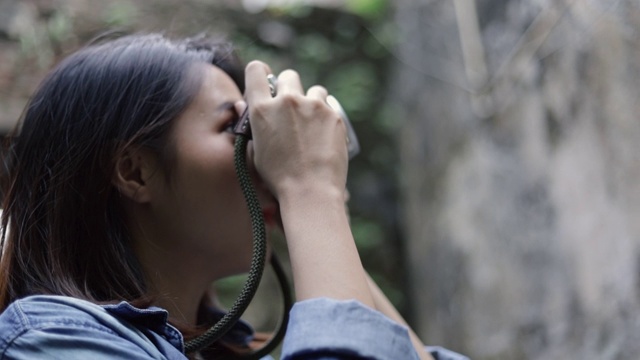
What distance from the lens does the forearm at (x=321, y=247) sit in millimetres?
966

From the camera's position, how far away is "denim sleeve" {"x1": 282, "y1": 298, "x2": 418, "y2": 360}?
888 mm

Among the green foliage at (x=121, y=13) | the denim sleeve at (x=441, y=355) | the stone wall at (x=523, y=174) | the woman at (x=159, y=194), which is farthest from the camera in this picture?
the green foliage at (x=121, y=13)

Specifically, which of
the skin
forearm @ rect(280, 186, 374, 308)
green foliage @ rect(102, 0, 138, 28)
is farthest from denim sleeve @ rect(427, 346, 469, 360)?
green foliage @ rect(102, 0, 138, 28)

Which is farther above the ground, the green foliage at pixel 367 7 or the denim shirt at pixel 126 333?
the denim shirt at pixel 126 333

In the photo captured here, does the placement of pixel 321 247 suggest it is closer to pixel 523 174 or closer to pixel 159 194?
pixel 159 194

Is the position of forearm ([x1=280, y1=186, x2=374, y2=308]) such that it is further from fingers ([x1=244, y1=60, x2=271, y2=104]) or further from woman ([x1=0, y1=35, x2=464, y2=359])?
fingers ([x1=244, y1=60, x2=271, y2=104])

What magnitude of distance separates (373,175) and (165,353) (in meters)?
2.16

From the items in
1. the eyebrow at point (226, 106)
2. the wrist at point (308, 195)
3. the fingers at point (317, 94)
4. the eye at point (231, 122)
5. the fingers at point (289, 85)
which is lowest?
the wrist at point (308, 195)

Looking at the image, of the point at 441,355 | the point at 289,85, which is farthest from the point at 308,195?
the point at 441,355

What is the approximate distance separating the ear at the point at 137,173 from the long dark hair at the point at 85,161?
0.06ft

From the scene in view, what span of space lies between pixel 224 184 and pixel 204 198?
0.11 feet

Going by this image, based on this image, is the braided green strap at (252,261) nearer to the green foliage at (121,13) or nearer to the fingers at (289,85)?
the fingers at (289,85)

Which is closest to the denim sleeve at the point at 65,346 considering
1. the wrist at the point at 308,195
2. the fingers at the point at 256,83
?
the wrist at the point at 308,195

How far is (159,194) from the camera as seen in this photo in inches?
47.6
